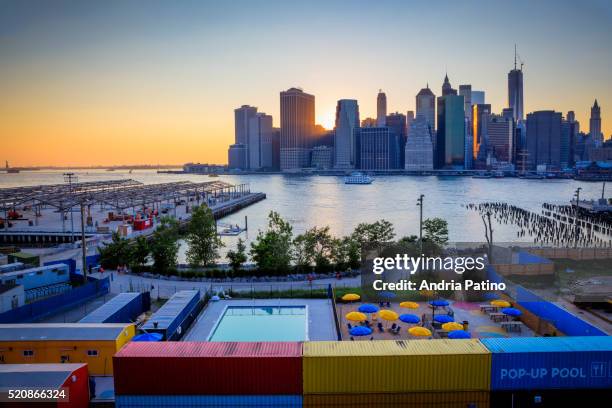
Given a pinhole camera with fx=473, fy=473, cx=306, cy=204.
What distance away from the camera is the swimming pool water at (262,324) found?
16344 millimetres

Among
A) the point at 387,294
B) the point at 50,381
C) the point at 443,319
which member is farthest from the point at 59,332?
the point at 387,294

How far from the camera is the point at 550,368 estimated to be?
10227 mm

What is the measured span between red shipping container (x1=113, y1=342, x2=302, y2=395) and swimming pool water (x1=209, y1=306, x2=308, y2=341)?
5812 mm

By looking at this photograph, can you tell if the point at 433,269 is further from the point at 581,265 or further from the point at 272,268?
the point at 581,265

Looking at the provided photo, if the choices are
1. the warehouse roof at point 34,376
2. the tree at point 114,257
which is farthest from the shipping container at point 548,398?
the tree at point 114,257

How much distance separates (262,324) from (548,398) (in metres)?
10.2

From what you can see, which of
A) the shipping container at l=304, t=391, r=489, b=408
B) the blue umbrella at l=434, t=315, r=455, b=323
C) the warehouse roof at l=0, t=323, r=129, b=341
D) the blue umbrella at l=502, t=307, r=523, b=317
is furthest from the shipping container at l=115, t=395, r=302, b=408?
the blue umbrella at l=502, t=307, r=523, b=317

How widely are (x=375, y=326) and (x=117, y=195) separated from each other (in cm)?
5346

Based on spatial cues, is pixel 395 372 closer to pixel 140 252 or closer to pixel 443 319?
pixel 443 319

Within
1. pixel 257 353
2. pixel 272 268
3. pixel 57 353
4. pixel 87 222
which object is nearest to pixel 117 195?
pixel 87 222

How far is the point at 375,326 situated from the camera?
695 inches

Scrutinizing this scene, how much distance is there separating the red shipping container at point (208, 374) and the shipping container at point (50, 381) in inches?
56.5

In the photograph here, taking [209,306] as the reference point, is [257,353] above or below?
above

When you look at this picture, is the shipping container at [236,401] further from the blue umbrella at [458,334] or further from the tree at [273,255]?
the tree at [273,255]
